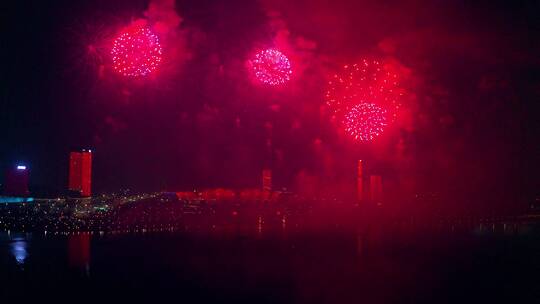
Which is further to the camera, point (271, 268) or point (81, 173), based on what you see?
point (81, 173)

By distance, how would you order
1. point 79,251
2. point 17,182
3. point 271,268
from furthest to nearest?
point 17,182
point 79,251
point 271,268

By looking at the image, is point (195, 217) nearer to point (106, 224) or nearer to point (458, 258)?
point (106, 224)

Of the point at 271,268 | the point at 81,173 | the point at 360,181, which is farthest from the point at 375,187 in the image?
the point at 271,268

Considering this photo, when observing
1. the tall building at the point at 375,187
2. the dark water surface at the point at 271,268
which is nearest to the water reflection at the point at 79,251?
the dark water surface at the point at 271,268

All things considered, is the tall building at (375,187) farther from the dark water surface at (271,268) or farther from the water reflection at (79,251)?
the water reflection at (79,251)

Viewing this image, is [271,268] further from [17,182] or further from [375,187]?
[17,182]

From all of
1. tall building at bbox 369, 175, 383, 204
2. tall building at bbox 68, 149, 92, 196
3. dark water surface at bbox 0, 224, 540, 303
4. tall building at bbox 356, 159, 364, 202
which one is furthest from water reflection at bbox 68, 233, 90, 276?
tall building at bbox 369, 175, 383, 204
